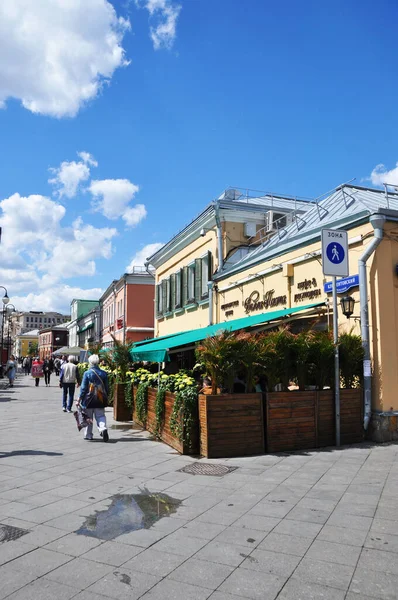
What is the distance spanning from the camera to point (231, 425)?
7707mm

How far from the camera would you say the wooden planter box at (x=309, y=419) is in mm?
7977

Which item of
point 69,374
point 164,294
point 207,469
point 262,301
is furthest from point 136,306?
point 207,469

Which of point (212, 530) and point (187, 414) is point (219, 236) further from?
point (212, 530)

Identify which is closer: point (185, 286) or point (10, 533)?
point (10, 533)

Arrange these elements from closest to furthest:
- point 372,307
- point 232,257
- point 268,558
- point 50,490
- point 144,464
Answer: point 268,558, point 50,490, point 144,464, point 372,307, point 232,257

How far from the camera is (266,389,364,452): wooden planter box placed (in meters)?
7.98

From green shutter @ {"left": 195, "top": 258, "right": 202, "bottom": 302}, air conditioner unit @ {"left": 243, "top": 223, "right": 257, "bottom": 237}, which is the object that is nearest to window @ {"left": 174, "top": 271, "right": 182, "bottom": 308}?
green shutter @ {"left": 195, "top": 258, "right": 202, "bottom": 302}

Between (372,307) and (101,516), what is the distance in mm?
6328

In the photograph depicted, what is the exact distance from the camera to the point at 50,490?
5957 millimetres

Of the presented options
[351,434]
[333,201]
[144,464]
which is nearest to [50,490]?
[144,464]

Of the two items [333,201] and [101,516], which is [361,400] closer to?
[101,516]

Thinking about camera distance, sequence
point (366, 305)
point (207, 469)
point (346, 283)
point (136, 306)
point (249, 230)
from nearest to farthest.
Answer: point (207, 469) → point (366, 305) → point (346, 283) → point (249, 230) → point (136, 306)

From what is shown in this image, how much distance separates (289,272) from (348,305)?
114 inches

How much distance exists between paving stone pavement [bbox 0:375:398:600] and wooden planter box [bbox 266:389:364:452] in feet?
1.25
